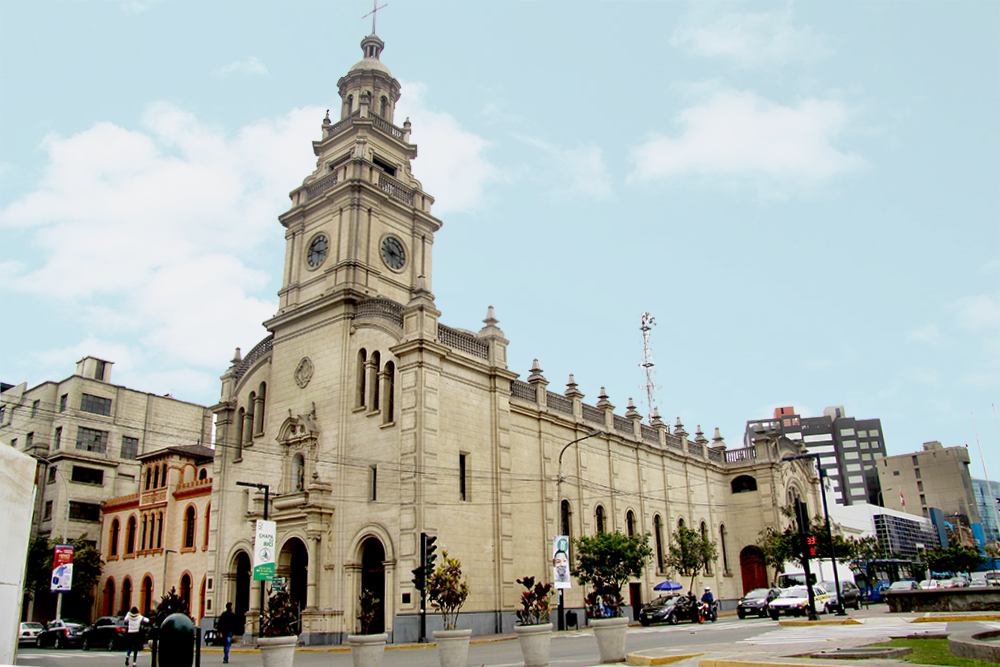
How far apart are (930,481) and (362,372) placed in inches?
5551

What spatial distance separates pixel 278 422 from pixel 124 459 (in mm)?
29997

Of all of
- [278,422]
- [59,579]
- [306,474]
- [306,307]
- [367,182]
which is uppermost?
[367,182]

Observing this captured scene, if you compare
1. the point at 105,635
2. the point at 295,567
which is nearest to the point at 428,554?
the point at 295,567

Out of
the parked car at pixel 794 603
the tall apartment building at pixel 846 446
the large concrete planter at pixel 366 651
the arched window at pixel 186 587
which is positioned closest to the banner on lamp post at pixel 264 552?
the large concrete planter at pixel 366 651

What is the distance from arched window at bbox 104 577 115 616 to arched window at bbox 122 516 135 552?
90.9 inches

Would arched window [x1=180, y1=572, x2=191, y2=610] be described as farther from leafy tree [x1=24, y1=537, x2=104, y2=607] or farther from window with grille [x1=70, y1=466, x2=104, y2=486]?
window with grille [x1=70, y1=466, x2=104, y2=486]

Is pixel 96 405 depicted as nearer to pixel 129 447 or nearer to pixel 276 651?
pixel 129 447

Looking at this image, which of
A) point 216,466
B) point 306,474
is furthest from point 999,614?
point 216,466

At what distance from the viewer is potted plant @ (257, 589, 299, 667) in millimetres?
16969

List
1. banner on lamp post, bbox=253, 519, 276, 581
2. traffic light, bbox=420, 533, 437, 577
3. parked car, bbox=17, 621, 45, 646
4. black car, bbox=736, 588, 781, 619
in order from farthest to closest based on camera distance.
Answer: parked car, bbox=17, 621, 45, 646
black car, bbox=736, 588, 781, 619
traffic light, bbox=420, 533, 437, 577
banner on lamp post, bbox=253, 519, 276, 581

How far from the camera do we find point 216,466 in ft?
138

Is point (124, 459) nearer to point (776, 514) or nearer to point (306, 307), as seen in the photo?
point (306, 307)

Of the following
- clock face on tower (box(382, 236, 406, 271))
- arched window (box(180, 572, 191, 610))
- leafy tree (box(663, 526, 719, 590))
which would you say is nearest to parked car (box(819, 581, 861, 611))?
leafy tree (box(663, 526, 719, 590))

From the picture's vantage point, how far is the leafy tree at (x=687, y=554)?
1829 inches
